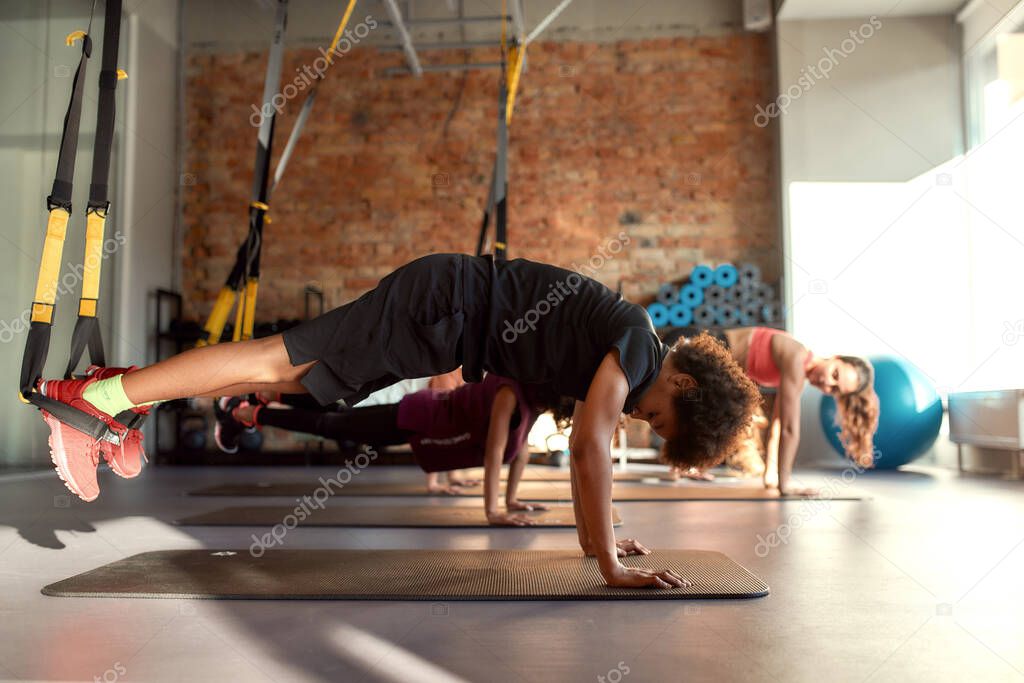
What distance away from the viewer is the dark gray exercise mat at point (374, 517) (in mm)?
2936

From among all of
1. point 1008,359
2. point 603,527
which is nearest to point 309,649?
point 603,527

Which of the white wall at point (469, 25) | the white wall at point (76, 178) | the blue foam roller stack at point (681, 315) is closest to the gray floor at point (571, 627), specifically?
the white wall at point (76, 178)

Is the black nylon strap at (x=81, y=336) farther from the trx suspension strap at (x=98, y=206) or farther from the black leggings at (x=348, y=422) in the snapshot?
the black leggings at (x=348, y=422)

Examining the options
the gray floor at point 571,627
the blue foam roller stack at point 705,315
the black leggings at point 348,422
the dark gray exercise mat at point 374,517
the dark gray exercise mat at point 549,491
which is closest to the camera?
the gray floor at point 571,627

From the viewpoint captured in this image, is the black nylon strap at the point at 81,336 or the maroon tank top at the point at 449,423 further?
the maroon tank top at the point at 449,423

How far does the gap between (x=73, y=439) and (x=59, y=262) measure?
16.1 inches

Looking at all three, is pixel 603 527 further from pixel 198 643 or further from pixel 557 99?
pixel 557 99

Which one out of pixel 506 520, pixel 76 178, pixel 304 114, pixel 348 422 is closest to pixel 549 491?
pixel 348 422

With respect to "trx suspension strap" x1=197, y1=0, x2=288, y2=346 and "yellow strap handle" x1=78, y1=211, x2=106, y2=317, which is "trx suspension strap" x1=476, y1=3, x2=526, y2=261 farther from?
"yellow strap handle" x1=78, y1=211, x2=106, y2=317

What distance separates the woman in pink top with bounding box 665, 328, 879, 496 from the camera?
3.93 meters

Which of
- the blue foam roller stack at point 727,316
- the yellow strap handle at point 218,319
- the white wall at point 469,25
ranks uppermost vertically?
the white wall at point 469,25

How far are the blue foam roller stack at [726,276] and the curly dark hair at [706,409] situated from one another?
15.4ft

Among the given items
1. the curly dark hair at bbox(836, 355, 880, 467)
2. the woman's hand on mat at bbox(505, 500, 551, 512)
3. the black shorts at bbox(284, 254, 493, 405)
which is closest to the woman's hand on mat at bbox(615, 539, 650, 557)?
the black shorts at bbox(284, 254, 493, 405)

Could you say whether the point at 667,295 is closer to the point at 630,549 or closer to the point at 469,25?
the point at 469,25
